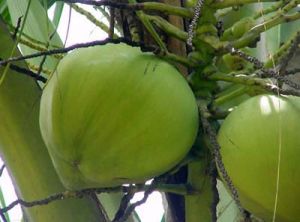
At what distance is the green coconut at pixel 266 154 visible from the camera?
90 centimetres

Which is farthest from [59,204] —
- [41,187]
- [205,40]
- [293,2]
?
[293,2]

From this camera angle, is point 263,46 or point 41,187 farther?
point 263,46

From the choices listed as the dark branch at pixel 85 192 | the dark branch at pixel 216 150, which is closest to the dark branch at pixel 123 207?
the dark branch at pixel 85 192

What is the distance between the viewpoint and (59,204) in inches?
42.7

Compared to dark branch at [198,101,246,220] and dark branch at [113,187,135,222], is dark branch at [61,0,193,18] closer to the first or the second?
dark branch at [198,101,246,220]

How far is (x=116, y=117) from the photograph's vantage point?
92 cm

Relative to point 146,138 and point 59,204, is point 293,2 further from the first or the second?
point 59,204

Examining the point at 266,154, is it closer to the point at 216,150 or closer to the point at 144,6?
the point at 216,150

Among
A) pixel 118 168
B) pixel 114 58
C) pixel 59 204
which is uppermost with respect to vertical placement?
pixel 114 58

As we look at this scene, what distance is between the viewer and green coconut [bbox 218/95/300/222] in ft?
2.95

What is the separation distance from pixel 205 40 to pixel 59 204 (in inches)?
12.0

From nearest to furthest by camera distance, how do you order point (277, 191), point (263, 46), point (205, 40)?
1. point (277, 191)
2. point (205, 40)
3. point (263, 46)

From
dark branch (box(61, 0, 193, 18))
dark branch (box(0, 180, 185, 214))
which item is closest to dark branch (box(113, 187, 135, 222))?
dark branch (box(0, 180, 185, 214))

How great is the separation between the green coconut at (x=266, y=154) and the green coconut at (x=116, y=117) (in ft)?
0.21
